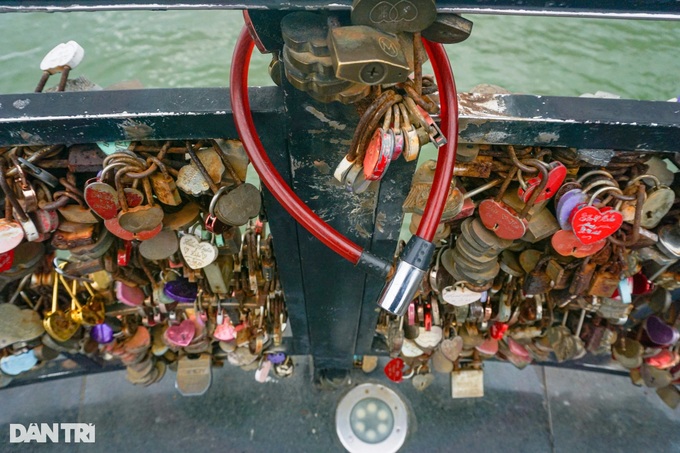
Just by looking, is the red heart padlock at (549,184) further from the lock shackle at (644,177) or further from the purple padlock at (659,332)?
the purple padlock at (659,332)

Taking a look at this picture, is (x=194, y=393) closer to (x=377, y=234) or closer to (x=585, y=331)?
(x=377, y=234)

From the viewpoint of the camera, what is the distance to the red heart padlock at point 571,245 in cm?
103

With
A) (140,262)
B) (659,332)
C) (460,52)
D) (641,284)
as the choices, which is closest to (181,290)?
(140,262)

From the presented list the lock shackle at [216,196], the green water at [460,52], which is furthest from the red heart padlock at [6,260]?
the green water at [460,52]

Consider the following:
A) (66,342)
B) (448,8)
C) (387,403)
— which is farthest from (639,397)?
(66,342)

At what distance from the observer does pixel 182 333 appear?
4.97 ft

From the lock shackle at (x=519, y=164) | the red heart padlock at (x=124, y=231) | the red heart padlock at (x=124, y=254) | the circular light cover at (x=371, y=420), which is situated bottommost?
the circular light cover at (x=371, y=420)

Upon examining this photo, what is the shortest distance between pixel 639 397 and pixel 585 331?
65 centimetres

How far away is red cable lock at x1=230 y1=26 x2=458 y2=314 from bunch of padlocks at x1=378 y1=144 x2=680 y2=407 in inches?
8.1

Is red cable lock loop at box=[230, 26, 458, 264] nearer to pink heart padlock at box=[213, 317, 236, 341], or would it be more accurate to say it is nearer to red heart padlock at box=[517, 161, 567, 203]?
red heart padlock at box=[517, 161, 567, 203]

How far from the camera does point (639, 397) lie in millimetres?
1936

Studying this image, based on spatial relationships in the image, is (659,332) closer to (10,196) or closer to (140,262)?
(140,262)

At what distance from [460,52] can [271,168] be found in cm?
288

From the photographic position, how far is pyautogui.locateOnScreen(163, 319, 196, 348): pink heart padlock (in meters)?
1.51
